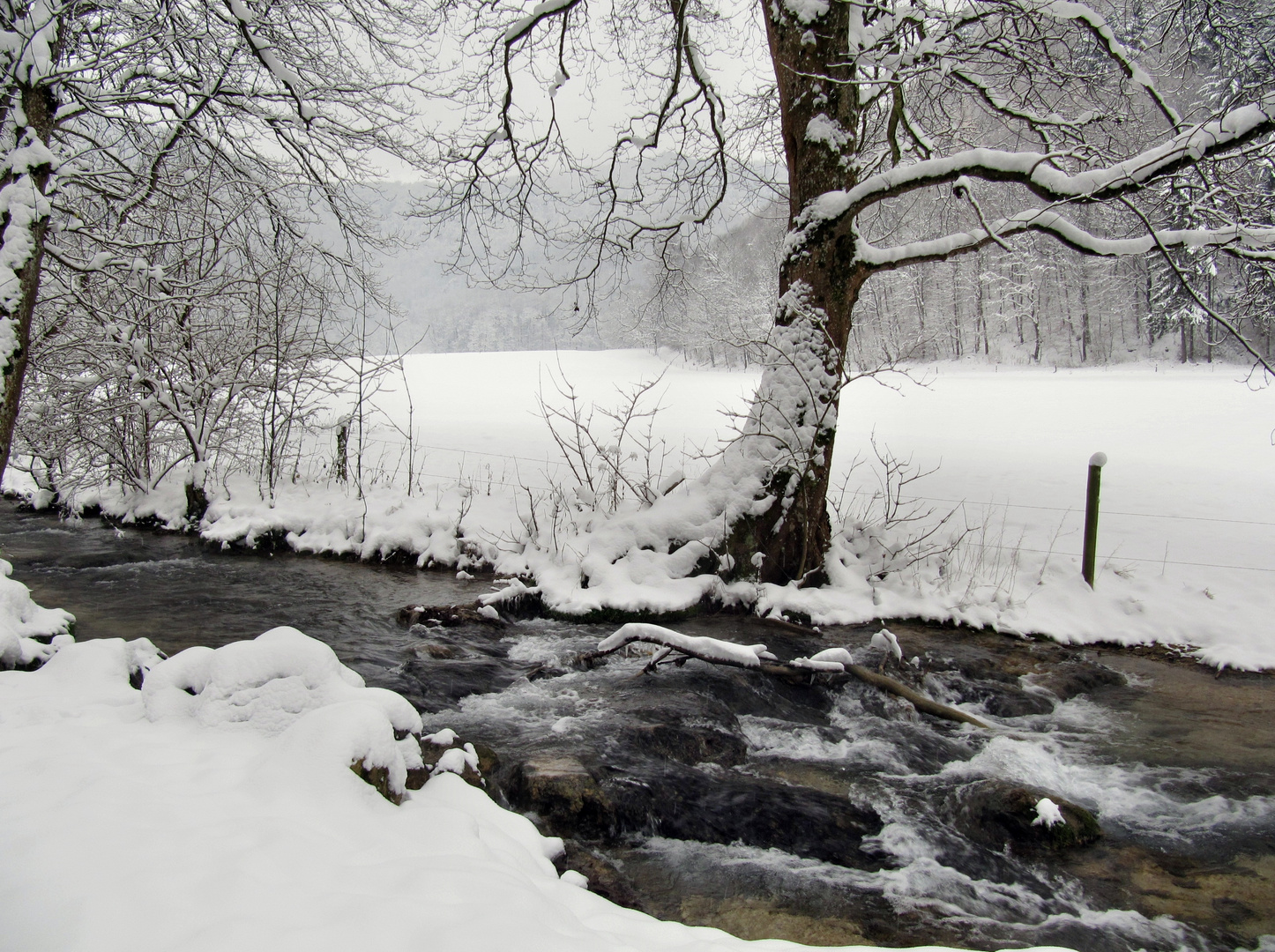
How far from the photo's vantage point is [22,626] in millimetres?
4738

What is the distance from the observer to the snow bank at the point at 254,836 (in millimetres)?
1843

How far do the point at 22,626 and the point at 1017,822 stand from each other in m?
6.18

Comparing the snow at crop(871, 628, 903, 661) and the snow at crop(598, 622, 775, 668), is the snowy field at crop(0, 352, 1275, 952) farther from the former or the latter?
the snow at crop(598, 622, 775, 668)

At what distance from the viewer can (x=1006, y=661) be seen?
5.94 m

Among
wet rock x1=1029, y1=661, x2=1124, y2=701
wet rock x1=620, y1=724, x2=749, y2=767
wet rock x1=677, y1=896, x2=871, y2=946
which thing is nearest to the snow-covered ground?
wet rock x1=1029, y1=661, x2=1124, y2=701

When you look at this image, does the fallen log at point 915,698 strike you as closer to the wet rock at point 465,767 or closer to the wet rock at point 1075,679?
the wet rock at point 1075,679

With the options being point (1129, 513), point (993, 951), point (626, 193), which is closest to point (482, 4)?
point (626, 193)

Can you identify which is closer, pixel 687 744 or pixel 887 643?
pixel 687 744

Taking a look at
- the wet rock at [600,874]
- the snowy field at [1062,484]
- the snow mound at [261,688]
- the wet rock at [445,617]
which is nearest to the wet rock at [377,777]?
the snow mound at [261,688]

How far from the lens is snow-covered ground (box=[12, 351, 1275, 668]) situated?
21.9 feet

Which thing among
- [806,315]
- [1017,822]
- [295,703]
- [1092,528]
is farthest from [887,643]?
[295,703]

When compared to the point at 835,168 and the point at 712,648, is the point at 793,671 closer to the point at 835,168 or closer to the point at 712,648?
the point at 712,648

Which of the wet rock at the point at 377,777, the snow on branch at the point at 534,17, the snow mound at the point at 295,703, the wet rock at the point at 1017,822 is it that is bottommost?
the wet rock at the point at 1017,822

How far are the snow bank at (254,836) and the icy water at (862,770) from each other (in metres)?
0.82
